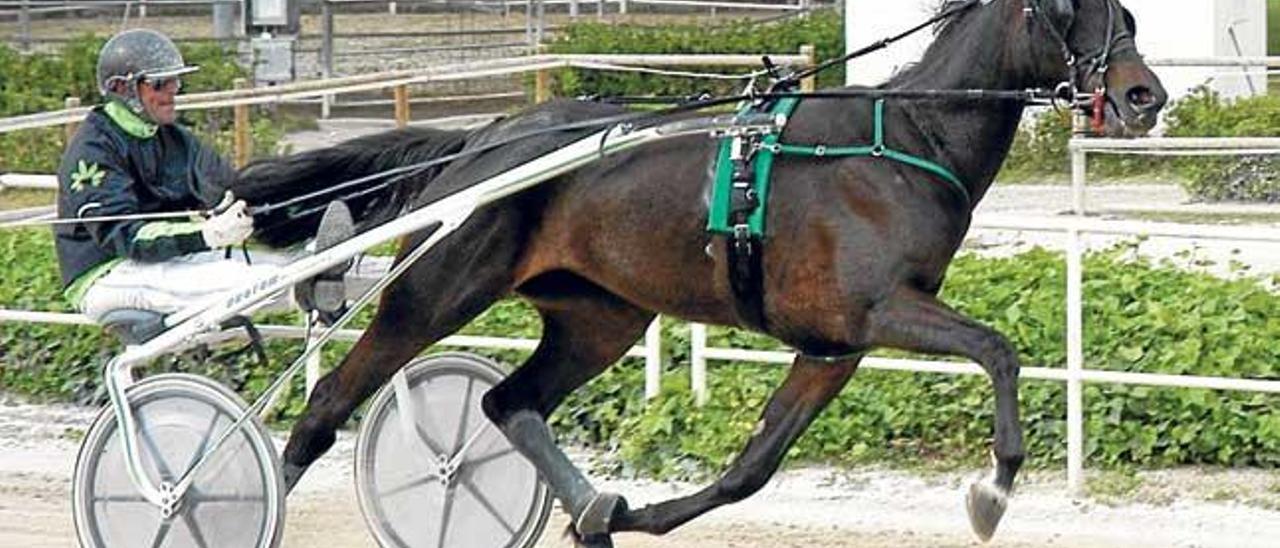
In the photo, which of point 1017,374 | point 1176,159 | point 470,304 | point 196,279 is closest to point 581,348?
point 470,304

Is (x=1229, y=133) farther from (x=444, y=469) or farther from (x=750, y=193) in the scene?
(x=750, y=193)

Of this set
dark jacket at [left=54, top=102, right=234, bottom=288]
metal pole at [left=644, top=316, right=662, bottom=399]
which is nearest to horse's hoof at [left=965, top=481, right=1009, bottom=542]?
dark jacket at [left=54, top=102, right=234, bottom=288]

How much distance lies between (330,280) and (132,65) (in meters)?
0.80

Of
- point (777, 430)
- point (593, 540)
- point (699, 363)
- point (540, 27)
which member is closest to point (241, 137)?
point (699, 363)

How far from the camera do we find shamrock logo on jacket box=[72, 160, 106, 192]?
734 cm

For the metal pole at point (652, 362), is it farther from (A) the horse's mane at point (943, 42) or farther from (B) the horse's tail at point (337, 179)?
(A) the horse's mane at point (943, 42)

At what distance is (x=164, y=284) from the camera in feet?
24.2

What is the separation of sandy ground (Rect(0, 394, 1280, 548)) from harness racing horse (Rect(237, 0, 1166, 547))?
0.81 metres

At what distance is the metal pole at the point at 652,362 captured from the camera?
9.12 metres

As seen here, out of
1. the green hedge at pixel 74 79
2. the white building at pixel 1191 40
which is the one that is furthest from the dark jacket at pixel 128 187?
the white building at pixel 1191 40

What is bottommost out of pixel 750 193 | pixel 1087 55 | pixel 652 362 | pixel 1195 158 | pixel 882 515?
pixel 882 515

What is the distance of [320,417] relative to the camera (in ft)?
23.9

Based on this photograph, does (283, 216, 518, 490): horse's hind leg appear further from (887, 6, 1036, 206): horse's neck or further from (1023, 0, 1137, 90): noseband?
(1023, 0, 1137, 90): noseband

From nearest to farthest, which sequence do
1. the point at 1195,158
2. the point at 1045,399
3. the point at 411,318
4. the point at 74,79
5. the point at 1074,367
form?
the point at 411,318, the point at 1074,367, the point at 1045,399, the point at 1195,158, the point at 74,79
